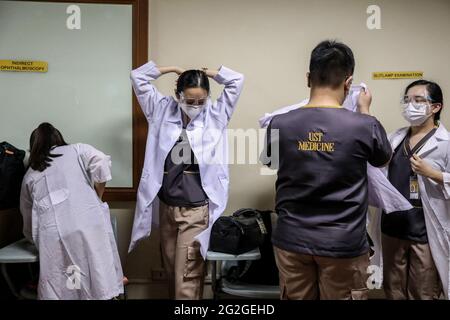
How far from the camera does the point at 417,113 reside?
1952 millimetres

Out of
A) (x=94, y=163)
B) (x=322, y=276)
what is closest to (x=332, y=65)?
(x=322, y=276)

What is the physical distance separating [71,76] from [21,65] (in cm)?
33

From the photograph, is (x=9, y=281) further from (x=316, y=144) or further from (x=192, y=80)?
(x=316, y=144)

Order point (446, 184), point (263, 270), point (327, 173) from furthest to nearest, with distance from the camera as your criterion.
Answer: point (263, 270)
point (446, 184)
point (327, 173)

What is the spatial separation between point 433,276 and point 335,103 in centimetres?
115

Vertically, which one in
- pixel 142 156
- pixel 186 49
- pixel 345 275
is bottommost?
pixel 345 275

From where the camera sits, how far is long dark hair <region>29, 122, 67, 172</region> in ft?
6.62

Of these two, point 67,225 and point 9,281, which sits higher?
point 67,225

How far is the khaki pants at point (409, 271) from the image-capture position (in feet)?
6.24

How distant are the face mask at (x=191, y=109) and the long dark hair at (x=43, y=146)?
2.36ft

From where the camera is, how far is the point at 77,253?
1.99 m

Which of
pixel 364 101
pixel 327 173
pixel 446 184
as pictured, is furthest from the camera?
pixel 446 184
